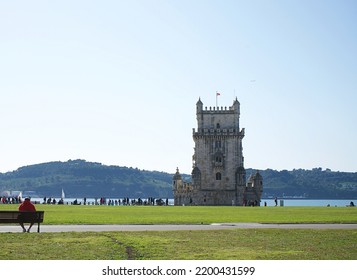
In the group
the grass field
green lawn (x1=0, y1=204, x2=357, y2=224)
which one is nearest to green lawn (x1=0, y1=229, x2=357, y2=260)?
the grass field

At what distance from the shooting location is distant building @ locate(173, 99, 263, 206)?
11881 cm

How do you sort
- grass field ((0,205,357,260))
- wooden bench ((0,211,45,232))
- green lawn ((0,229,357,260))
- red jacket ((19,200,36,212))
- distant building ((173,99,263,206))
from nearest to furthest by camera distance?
green lawn ((0,229,357,260)) → grass field ((0,205,357,260)) → wooden bench ((0,211,45,232)) → red jacket ((19,200,36,212)) → distant building ((173,99,263,206))

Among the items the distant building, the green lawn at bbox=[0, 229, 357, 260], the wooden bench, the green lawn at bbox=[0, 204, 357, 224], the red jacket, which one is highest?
the distant building

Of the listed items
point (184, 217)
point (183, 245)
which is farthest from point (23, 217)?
point (184, 217)

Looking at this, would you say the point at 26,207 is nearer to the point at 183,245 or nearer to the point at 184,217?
the point at 183,245

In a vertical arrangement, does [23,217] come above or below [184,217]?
above

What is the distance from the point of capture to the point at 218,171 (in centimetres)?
12006

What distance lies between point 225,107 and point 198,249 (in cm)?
10363

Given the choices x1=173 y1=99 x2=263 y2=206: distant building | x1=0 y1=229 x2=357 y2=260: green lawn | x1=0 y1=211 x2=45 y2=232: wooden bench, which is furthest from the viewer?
x1=173 y1=99 x2=263 y2=206: distant building

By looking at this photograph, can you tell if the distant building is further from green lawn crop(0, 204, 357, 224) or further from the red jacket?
the red jacket

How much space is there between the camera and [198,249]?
21797mm

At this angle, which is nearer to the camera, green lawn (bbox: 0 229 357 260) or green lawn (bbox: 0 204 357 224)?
green lawn (bbox: 0 229 357 260)

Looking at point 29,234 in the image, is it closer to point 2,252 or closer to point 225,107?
point 2,252
